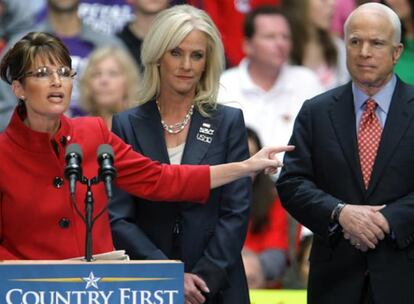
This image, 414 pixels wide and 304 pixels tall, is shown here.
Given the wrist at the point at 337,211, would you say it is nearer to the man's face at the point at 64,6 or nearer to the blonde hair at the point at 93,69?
the blonde hair at the point at 93,69

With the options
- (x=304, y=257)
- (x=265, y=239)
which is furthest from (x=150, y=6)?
(x=304, y=257)

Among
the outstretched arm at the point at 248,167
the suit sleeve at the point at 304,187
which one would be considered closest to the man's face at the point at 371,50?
the suit sleeve at the point at 304,187

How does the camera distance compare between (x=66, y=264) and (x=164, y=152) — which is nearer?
(x=66, y=264)

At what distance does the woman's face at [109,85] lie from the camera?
921 cm

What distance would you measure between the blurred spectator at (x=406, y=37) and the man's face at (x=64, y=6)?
2.32 meters

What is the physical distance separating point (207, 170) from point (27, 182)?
2.84 feet

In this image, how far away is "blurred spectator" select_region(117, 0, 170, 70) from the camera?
31.9ft

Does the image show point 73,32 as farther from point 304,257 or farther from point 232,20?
point 304,257

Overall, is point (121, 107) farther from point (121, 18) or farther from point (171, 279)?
point (171, 279)

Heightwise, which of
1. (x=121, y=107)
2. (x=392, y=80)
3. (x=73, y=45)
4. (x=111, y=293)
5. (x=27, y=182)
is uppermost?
(x=73, y=45)

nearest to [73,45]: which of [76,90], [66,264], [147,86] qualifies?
[76,90]

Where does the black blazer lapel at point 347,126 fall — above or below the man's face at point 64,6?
below

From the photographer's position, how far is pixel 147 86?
254 inches

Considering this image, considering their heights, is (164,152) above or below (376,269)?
above
